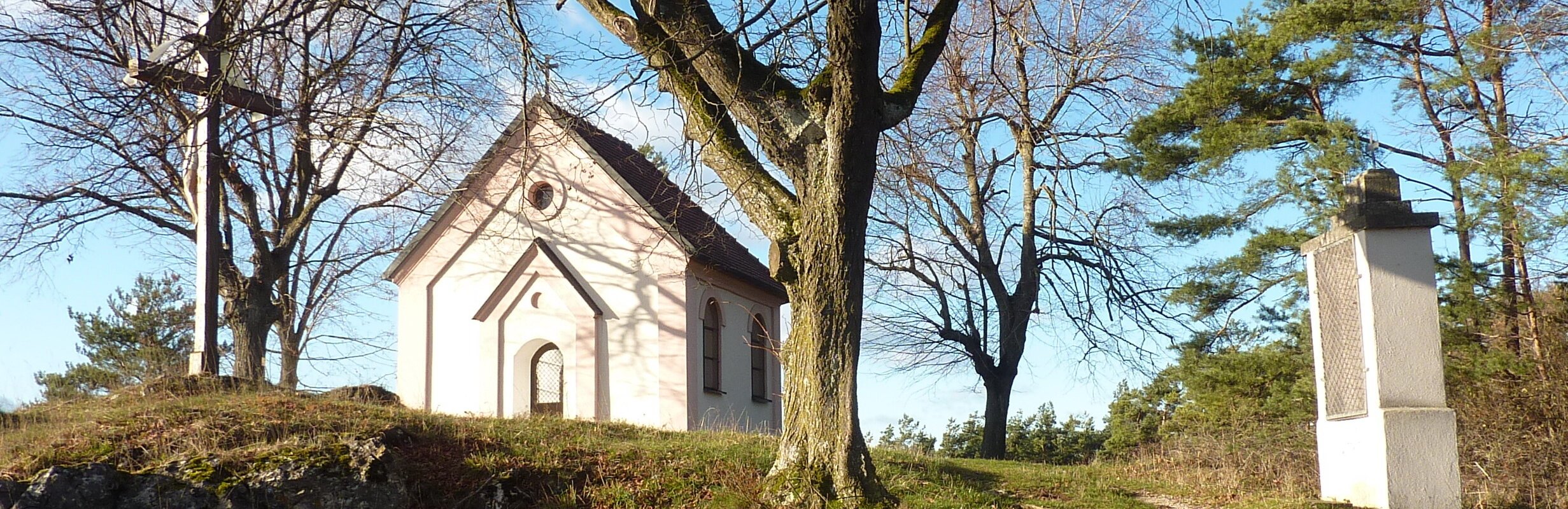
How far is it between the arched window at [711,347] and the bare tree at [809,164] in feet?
37.4

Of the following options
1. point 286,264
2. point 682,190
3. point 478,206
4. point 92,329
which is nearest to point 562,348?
point 478,206

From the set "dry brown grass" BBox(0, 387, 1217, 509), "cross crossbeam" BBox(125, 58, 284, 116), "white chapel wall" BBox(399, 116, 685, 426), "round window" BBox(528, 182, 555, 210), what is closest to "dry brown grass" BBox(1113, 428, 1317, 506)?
"dry brown grass" BBox(0, 387, 1217, 509)

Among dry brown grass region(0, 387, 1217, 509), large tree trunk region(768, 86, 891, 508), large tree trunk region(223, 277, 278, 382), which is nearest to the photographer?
large tree trunk region(768, 86, 891, 508)

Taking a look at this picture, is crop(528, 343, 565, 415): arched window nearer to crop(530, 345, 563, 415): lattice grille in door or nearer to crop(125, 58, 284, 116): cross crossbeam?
crop(530, 345, 563, 415): lattice grille in door

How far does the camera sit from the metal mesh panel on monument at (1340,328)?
10750 mm

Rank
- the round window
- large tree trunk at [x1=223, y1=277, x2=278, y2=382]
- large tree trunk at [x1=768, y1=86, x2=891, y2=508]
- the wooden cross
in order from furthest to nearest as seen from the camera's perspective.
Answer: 1. the round window
2. large tree trunk at [x1=223, y1=277, x2=278, y2=382]
3. the wooden cross
4. large tree trunk at [x1=768, y1=86, x2=891, y2=508]

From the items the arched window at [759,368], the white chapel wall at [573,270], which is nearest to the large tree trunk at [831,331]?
the white chapel wall at [573,270]

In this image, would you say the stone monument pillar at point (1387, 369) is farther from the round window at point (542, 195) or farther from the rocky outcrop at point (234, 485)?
the round window at point (542, 195)

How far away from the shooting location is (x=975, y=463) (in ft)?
47.5

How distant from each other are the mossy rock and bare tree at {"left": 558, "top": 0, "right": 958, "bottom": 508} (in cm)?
640

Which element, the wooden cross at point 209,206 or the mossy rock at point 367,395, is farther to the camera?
the mossy rock at point 367,395

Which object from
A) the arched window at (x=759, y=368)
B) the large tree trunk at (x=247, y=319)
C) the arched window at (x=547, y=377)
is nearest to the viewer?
the large tree trunk at (x=247, y=319)

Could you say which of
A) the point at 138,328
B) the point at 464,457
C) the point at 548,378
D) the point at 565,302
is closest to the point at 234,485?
→ the point at 464,457

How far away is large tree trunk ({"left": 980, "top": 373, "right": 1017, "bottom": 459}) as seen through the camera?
2272cm
